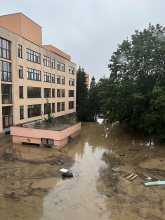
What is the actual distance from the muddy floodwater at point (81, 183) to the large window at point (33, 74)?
10540 mm

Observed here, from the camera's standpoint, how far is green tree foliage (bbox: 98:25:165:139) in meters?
16.1

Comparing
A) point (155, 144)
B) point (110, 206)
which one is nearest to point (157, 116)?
point (155, 144)

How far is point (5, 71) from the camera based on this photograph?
1888 cm

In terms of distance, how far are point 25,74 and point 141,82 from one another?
46.7ft

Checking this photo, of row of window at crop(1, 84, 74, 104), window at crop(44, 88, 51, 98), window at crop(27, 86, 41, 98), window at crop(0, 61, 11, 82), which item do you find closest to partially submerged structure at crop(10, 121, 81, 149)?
row of window at crop(1, 84, 74, 104)

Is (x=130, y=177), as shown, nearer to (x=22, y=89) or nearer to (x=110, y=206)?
(x=110, y=206)

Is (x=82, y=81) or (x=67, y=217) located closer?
(x=67, y=217)

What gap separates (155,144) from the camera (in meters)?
17.5

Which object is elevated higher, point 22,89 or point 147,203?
point 22,89

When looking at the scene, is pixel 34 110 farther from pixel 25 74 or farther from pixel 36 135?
pixel 36 135

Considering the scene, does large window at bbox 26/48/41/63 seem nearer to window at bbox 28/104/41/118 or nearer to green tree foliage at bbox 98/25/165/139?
window at bbox 28/104/41/118

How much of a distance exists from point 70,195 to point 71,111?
1161 inches

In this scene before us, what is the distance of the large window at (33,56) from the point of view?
22734mm

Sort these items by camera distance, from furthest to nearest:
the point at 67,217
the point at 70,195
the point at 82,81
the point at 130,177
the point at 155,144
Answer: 1. the point at 82,81
2. the point at 155,144
3. the point at 130,177
4. the point at 70,195
5. the point at 67,217
